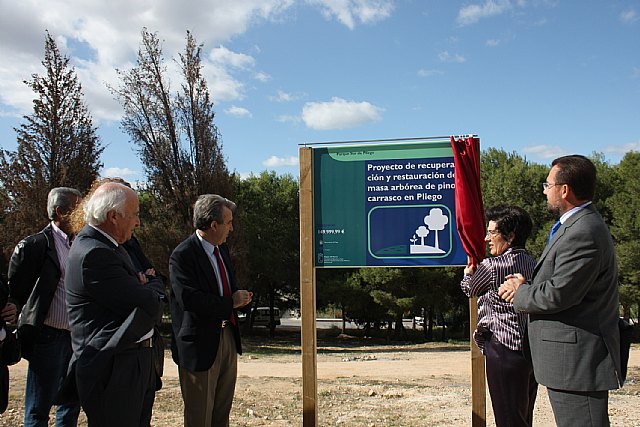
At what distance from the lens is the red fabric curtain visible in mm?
4641

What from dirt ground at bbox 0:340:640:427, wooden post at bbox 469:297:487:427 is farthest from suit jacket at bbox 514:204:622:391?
dirt ground at bbox 0:340:640:427

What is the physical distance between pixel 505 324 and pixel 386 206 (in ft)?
5.22

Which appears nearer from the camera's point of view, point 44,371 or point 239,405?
point 44,371

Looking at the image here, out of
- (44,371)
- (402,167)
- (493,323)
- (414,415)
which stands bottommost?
(414,415)

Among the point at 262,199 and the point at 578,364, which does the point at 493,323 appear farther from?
the point at 262,199

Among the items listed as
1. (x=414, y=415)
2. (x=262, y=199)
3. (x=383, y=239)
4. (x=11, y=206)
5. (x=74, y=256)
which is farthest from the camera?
(x=262, y=199)

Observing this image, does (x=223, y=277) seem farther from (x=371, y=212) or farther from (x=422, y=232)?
(x=422, y=232)

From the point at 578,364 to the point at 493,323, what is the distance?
0.77 metres

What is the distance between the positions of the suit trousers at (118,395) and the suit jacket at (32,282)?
1.26 metres

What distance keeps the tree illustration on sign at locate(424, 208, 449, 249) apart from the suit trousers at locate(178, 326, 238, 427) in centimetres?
186

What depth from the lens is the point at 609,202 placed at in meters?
23.0

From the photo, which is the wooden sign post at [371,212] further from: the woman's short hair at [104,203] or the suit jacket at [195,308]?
the woman's short hair at [104,203]

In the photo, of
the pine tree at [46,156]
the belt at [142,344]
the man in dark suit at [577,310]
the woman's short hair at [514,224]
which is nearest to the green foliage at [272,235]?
the pine tree at [46,156]

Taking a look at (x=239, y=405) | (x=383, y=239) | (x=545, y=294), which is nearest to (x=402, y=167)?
(x=383, y=239)
